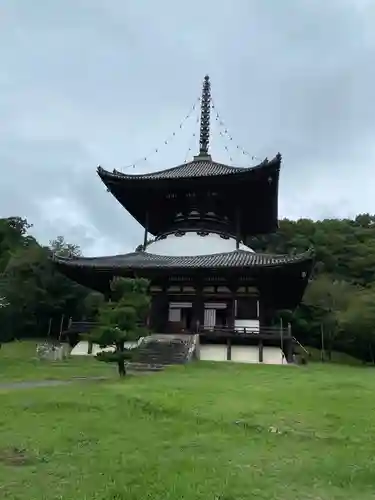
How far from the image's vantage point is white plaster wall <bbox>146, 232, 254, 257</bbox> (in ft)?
101

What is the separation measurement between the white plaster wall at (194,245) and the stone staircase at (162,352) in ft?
19.2

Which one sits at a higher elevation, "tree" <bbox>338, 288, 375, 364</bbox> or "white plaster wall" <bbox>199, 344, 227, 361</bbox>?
"tree" <bbox>338, 288, 375, 364</bbox>

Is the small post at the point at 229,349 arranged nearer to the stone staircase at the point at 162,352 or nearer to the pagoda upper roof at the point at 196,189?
the stone staircase at the point at 162,352

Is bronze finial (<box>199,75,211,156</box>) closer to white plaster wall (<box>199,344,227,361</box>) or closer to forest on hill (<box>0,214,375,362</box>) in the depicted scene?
forest on hill (<box>0,214,375,362</box>)

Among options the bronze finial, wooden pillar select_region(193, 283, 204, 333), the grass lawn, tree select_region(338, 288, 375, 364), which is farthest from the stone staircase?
tree select_region(338, 288, 375, 364)

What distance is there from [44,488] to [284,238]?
2410 inches

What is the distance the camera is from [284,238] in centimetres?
6569

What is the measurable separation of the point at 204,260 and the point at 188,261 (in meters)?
0.84

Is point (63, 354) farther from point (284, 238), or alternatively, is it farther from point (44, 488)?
point (284, 238)

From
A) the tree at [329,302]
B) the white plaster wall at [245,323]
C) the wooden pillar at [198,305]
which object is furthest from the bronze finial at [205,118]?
the tree at [329,302]

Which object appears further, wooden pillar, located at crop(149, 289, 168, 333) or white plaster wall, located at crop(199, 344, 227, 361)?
wooden pillar, located at crop(149, 289, 168, 333)

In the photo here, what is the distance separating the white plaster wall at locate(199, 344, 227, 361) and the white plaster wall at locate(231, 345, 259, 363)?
0.48m

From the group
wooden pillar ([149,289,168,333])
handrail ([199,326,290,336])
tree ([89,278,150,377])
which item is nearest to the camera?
tree ([89,278,150,377])

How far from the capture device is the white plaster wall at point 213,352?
26031 millimetres
